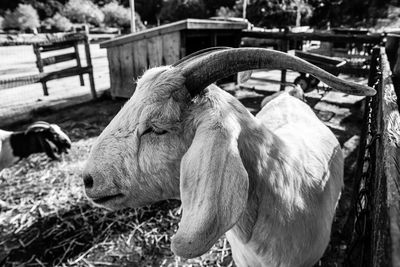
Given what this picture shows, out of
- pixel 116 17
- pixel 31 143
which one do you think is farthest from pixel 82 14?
pixel 31 143

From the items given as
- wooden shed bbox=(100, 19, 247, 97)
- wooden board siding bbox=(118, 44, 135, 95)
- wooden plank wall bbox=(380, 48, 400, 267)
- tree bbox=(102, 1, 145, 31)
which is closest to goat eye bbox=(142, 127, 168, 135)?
wooden plank wall bbox=(380, 48, 400, 267)

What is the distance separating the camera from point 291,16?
17.2 m

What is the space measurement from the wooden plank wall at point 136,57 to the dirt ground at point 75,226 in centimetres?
294

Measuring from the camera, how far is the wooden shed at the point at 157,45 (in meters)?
6.62

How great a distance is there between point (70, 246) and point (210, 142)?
252cm

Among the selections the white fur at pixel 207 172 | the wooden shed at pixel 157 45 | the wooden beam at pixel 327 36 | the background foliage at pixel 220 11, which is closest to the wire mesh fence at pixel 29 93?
the wooden shed at pixel 157 45

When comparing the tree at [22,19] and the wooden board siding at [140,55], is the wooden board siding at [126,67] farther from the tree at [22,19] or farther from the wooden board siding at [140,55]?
the tree at [22,19]

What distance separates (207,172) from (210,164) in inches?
1.4

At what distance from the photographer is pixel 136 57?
7.50m

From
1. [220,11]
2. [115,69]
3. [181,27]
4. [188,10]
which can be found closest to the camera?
[181,27]

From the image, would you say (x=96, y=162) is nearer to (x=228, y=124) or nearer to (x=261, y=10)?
(x=228, y=124)

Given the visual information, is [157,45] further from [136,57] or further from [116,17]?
[116,17]

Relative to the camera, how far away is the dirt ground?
9.25 feet

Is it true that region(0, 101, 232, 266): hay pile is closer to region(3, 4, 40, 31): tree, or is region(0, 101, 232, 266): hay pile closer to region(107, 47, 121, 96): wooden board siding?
region(107, 47, 121, 96): wooden board siding
